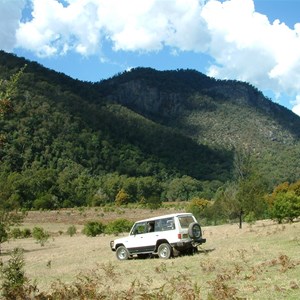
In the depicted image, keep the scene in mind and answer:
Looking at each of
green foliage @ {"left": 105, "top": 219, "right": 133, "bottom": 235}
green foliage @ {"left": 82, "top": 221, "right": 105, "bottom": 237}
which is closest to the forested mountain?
green foliage @ {"left": 105, "top": 219, "right": 133, "bottom": 235}

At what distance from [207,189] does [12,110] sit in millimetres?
133257

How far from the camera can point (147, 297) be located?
830cm

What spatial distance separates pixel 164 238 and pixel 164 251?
1.74 feet

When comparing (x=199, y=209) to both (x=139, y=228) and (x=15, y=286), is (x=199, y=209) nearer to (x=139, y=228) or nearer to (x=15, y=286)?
(x=139, y=228)

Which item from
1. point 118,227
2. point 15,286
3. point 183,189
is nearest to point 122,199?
point 183,189

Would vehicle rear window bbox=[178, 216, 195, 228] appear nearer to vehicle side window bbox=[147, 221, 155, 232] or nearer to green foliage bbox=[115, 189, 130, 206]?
vehicle side window bbox=[147, 221, 155, 232]

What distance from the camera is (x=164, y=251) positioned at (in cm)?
1847

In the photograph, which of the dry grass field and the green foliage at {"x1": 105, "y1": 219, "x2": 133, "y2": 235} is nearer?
the dry grass field

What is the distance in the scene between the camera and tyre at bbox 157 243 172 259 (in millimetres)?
18250

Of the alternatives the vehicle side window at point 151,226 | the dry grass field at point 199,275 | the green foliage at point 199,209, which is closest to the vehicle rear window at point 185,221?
the vehicle side window at point 151,226

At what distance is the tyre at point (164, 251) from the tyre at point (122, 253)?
1.93 m

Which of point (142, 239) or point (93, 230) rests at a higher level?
point (93, 230)

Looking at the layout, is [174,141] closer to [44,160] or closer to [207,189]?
[207,189]

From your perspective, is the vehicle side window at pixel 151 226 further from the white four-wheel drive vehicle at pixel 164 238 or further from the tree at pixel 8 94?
the tree at pixel 8 94
